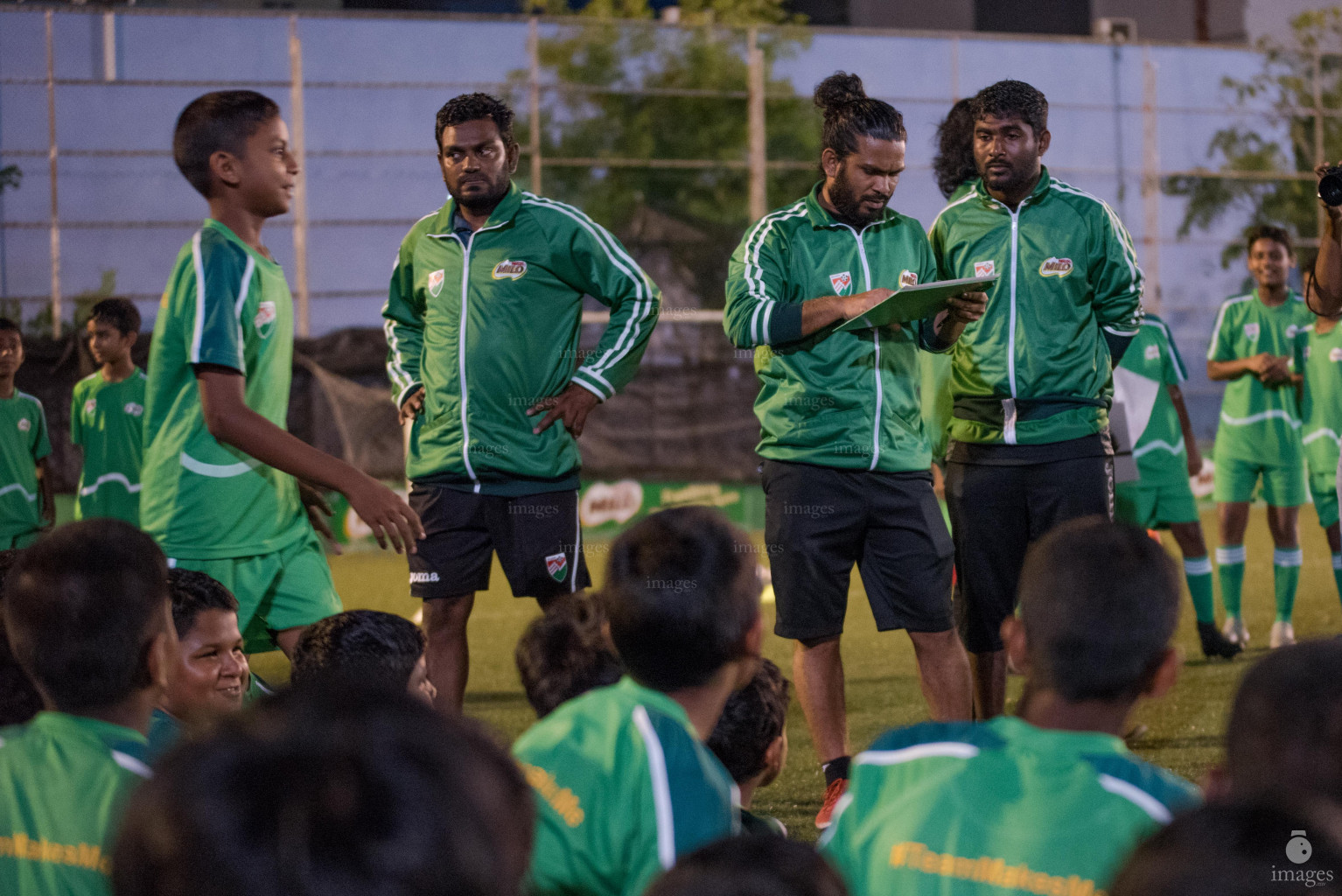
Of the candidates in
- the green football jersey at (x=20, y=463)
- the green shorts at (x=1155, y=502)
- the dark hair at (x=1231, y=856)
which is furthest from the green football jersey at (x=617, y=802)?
the green football jersey at (x=20, y=463)

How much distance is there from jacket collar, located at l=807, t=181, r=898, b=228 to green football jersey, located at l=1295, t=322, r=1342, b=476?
14.2 feet

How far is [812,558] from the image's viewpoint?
434 cm

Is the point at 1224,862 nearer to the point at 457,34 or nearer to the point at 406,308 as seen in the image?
the point at 406,308

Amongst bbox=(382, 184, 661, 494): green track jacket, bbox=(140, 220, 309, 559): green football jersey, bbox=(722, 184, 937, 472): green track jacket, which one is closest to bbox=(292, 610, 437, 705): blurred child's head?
bbox=(140, 220, 309, 559): green football jersey

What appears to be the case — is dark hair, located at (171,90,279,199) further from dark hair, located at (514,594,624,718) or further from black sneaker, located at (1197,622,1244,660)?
black sneaker, located at (1197,622,1244,660)

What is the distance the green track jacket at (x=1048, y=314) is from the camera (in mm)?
4535

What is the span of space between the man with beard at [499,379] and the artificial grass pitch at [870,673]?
84 cm

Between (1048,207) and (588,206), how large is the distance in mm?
15262

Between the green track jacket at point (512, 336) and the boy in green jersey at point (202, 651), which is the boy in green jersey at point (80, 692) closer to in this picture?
the boy in green jersey at point (202, 651)

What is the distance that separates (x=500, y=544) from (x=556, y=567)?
0.21 metres

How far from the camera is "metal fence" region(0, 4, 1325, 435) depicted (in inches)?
677

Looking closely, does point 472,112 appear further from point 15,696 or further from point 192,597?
point 15,696

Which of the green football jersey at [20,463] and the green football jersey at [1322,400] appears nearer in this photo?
the green football jersey at [20,463]

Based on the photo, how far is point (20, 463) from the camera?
7.55 meters
